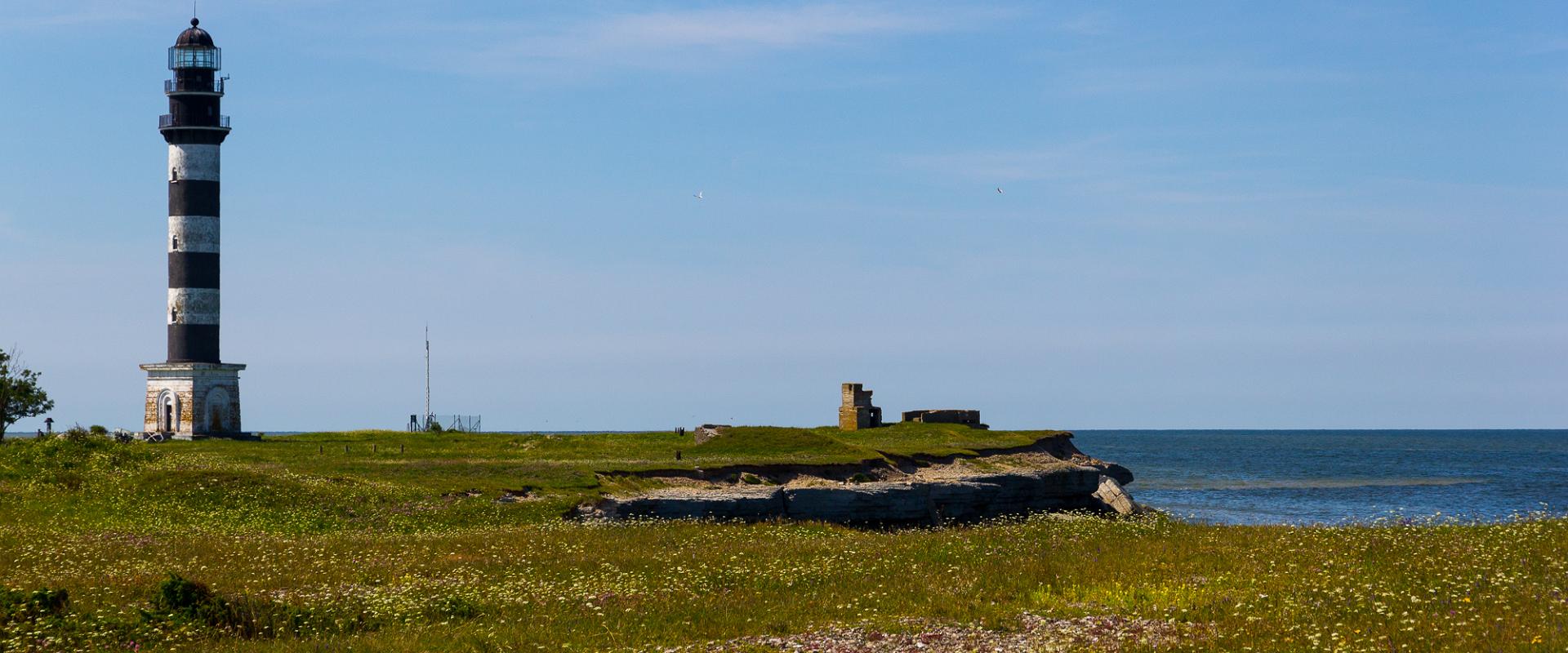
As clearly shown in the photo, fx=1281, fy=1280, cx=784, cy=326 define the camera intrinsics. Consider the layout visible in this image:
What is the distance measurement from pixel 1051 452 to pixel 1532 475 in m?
56.6

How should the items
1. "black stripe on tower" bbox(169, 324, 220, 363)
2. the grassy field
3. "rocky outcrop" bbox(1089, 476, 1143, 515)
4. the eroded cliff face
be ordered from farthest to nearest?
"black stripe on tower" bbox(169, 324, 220, 363) < "rocky outcrop" bbox(1089, 476, 1143, 515) < the eroded cliff face < the grassy field

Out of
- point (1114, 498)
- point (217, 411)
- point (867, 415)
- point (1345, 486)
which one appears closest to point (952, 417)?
point (867, 415)

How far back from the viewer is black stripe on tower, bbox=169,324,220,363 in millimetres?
74938

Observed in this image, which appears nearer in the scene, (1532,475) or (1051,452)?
(1051,452)

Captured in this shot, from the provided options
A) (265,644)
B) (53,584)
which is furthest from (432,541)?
(265,644)

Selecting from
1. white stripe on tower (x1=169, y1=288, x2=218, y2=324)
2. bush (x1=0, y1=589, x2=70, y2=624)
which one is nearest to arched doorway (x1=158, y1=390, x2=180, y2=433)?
white stripe on tower (x1=169, y1=288, x2=218, y2=324)

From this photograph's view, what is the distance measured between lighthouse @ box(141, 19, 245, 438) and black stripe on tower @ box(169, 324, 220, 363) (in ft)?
0.16

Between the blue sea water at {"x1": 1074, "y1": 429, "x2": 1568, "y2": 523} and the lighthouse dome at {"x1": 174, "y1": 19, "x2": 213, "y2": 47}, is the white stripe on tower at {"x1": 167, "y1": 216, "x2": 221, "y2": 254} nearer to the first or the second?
the lighthouse dome at {"x1": 174, "y1": 19, "x2": 213, "y2": 47}

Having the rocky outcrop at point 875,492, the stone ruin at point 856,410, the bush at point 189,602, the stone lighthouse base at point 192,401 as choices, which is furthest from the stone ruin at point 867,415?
the bush at point 189,602

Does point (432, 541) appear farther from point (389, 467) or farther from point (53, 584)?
point (389, 467)

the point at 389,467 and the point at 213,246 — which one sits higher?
the point at 213,246

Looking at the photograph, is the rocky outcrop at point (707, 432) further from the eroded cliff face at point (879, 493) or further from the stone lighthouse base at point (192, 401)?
the stone lighthouse base at point (192, 401)

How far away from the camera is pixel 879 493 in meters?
40.2

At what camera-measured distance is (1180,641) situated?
14.7 metres
